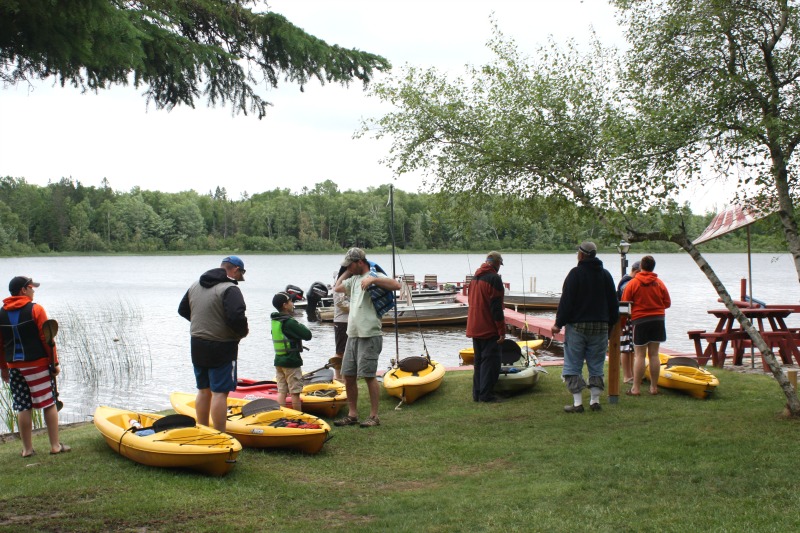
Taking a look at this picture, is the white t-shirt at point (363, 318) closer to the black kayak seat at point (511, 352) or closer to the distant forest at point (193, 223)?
the black kayak seat at point (511, 352)

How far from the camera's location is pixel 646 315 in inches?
349

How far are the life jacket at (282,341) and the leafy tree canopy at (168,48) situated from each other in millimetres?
2212

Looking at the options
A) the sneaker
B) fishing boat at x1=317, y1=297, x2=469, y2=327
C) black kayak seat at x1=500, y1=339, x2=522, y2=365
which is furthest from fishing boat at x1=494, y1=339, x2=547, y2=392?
fishing boat at x1=317, y1=297, x2=469, y2=327

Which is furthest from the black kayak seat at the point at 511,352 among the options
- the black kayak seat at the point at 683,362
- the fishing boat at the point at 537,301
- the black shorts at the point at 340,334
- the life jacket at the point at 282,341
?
the fishing boat at the point at 537,301

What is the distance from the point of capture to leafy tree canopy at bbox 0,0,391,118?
11.7 ft

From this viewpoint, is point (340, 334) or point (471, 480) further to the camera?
point (340, 334)

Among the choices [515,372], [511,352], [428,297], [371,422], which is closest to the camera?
[371,422]

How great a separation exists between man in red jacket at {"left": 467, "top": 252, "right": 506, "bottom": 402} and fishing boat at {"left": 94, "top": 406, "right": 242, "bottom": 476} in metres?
3.72

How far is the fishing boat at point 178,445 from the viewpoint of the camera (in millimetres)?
5816

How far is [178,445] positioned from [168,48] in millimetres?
3176

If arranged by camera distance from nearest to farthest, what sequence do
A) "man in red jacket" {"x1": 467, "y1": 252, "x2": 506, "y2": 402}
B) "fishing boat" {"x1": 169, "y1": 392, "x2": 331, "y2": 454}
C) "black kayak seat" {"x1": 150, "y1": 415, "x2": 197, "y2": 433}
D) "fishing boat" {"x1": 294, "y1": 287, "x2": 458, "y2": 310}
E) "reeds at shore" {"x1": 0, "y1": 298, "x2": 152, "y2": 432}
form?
"black kayak seat" {"x1": 150, "y1": 415, "x2": 197, "y2": 433} < "fishing boat" {"x1": 169, "y1": 392, "x2": 331, "y2": 454} < "man in red jacket" {"x1": 467, "y1": 252, "x2": 506, "y2": 402} < "reeds at shore" {"x1": 0, "y1": 298, "x2": 152, "y2": 432} < "fishing boat" {"x1": 294, "y1": 287, "x2": 458, "y2": 310}

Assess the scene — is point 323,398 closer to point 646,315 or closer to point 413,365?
point 413,365

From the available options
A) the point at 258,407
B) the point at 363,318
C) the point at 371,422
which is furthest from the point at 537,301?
the point at 258,407

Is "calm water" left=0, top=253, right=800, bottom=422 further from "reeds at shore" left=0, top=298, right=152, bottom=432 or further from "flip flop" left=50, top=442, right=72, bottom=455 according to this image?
"flip flop" left=50, top=442, right=72, bottom=455
